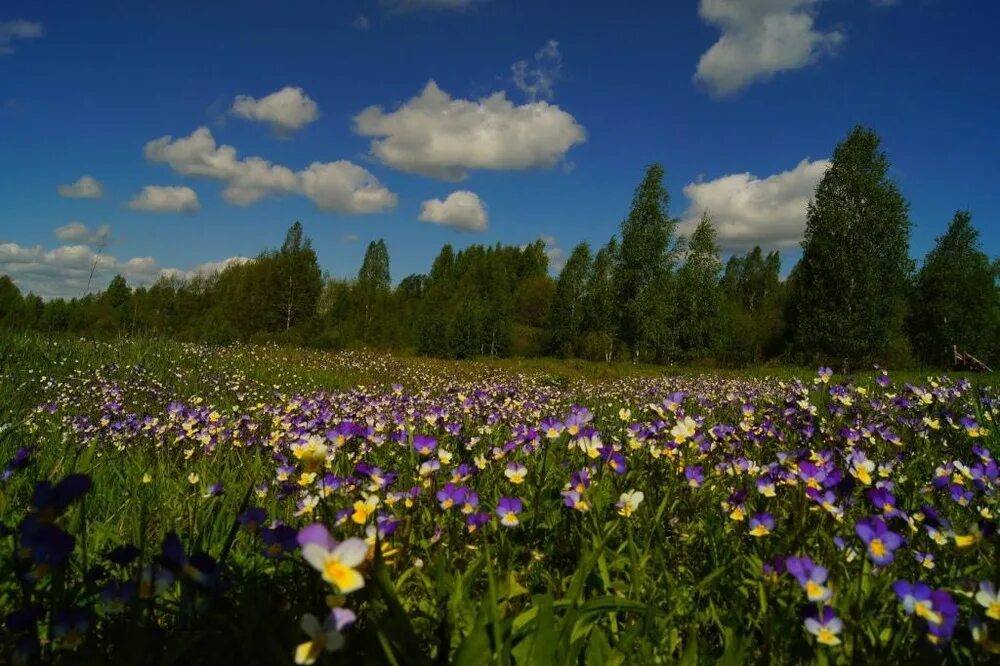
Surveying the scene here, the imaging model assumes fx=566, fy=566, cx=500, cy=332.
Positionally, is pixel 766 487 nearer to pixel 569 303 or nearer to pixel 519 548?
pixel 519 548

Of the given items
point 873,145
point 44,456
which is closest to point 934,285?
point 873,145

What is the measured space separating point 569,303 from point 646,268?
52.4ft

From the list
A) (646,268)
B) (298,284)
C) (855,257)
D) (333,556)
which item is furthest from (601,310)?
(333,556)

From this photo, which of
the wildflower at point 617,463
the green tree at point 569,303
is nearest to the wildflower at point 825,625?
the wildflower at point 617,463

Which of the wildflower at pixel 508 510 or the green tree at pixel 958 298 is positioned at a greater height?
the green tree at pixel 958 298

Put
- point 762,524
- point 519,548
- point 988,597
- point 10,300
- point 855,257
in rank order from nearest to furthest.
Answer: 1. point 988,597
2. point 762,524
3. point 519,548
4. point 855,257
5. point 10,300

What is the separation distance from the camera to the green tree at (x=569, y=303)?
181 feet

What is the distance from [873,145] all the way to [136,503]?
44.6 meters

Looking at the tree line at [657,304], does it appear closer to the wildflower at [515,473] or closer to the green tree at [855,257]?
the green tree at [855,257]

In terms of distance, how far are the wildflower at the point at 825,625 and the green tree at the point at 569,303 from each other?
2095 inches

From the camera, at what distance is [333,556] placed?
3.90ft

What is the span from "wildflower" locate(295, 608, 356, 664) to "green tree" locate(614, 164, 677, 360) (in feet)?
134

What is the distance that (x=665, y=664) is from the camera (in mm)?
1942

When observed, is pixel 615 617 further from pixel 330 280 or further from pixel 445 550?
pixel 330 280
